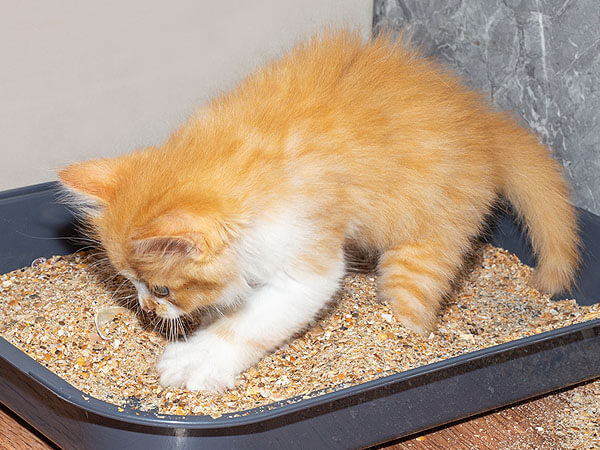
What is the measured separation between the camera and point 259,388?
1615 millimetres

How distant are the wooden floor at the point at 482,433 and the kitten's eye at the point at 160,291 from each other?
1.35ft

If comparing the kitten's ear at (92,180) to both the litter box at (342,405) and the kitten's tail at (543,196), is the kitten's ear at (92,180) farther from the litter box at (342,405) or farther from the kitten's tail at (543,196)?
the kitten's tail at (543,196)

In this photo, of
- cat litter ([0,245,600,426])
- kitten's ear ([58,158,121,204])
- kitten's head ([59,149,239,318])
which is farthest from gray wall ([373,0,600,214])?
kitten's ear ([58,158,121,204])

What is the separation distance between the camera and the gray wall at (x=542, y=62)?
198cm

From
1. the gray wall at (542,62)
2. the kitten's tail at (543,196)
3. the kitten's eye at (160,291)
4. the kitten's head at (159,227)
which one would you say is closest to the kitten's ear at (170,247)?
the kitten's head at (159,227)

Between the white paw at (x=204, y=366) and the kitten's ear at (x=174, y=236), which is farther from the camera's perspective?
the white paw at (x=204, y=366)

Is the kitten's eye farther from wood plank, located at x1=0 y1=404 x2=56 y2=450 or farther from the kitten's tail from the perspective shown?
the kitten's tail

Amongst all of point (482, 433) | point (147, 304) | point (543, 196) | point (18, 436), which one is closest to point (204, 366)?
point (147, 304)

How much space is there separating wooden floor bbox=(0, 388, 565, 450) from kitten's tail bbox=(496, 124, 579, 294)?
37 centimetres

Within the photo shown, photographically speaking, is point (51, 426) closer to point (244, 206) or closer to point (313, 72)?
point (244, 206)

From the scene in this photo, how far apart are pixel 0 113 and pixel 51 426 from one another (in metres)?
0.96

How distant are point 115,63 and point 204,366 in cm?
100

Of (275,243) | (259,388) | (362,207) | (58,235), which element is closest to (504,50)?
(362,207)

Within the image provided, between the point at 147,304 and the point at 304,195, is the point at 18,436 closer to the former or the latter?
the point at 147,304
